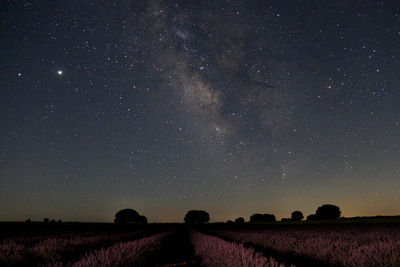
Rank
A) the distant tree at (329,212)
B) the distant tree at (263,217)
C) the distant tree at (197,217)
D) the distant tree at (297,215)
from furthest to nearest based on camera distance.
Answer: the distant tree at (197,217)
the distant tree at (263,217)
the distant tree at (297,215)
the distant tree at (329,212)

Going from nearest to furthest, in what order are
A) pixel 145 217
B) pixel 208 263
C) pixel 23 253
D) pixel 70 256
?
pixel 208 263, pixel 23 253, pixel 70 256, pixel 145 217

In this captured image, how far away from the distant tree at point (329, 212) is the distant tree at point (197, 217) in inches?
1993

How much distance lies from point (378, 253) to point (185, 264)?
4.29 metres

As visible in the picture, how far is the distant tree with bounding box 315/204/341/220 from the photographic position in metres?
83.9

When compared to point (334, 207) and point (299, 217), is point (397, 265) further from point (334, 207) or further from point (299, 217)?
point (299, 217)

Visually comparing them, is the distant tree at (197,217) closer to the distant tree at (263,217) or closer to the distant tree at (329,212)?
the distant tree at (263,217)

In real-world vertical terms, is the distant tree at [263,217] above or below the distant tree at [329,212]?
below

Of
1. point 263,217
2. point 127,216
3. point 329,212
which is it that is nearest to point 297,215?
point 263,217

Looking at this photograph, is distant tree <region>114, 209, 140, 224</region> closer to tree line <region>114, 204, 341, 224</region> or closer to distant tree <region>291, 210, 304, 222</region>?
tree line <region>114, 204, 341, 224</region>

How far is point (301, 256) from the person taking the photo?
293 inches

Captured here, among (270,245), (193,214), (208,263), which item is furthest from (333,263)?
(193,214)

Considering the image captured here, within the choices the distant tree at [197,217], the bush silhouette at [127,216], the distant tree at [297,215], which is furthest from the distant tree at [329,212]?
the bush silhouette at [127,216]

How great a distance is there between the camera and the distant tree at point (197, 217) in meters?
123

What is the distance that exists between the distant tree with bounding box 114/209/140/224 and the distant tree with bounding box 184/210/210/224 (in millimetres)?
22392
